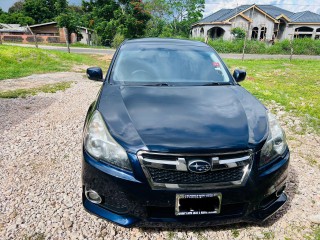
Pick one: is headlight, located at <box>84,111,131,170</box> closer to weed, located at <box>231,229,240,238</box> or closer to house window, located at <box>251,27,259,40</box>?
weed, located at <box>231,229,240,238</box>

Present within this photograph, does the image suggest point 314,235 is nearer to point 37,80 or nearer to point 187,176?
point 187,176

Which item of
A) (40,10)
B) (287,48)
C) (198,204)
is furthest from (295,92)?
(40,10)

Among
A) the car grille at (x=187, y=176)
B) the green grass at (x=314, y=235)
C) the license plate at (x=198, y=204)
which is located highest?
the car grille at (x=187, y=176)

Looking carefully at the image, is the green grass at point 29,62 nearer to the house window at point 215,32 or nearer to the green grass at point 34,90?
the green grass at point 34,90

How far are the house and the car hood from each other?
3296cm

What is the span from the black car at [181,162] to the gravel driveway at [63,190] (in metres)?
0.28

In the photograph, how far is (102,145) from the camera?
198 centimetres

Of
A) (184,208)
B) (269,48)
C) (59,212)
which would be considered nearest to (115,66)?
(59,212)

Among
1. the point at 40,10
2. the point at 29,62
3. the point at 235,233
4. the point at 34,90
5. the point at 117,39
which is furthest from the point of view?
the point at 40,10

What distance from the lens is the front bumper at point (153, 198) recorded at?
183 centimetres

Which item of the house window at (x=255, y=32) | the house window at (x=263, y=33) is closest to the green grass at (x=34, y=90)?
the house window at (x=255, y=32)

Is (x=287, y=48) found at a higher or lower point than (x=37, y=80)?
lower

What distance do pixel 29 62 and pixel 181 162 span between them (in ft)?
37.6

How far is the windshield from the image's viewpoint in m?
2.97
